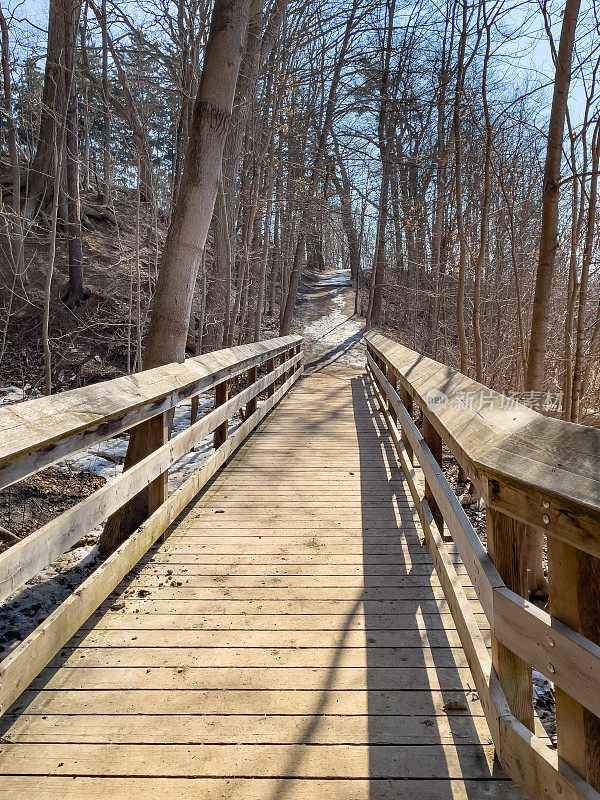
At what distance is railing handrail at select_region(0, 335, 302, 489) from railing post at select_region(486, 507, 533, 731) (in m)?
1.56

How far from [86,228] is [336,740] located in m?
19.4

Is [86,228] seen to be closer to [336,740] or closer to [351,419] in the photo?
[351,419]

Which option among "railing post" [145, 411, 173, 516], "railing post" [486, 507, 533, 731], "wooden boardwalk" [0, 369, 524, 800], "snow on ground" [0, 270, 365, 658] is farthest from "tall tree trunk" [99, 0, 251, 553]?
"railing post" [486, 507, 533, 731]

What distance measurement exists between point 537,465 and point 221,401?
14.9ft

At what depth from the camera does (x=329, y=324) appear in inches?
1015

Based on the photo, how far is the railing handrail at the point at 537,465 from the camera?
1.32m

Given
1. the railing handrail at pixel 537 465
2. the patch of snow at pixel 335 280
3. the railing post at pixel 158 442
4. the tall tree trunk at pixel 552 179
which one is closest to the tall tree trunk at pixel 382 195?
the tall tree trunk at pixel 552 179

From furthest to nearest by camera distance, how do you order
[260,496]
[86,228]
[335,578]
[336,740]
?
[86,228] < [260,496] < [335,578] < [336,740]

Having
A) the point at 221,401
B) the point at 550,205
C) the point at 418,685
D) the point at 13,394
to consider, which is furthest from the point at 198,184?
the point at 13,394

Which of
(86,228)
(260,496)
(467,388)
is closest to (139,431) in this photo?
(260,496)

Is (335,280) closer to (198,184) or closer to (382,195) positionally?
(382,195)

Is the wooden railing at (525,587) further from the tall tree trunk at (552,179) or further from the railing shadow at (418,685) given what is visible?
the tall tree trunk at (552,179)

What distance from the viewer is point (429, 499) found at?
396 cm

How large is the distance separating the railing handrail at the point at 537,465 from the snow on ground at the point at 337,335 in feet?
53.4
